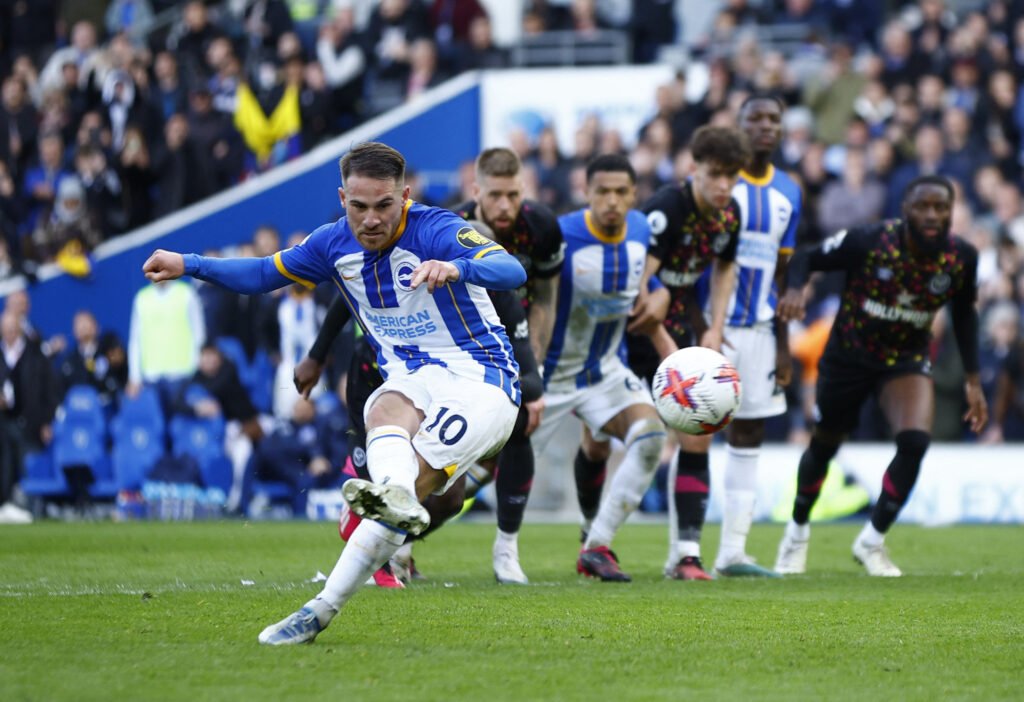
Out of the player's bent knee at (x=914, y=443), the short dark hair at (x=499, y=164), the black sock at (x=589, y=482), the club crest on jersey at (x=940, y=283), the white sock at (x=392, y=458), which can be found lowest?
the black sock at (x=589, y=482)

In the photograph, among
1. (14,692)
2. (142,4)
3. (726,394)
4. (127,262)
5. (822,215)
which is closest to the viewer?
(14,692)

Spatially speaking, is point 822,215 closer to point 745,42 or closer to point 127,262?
point 745,42

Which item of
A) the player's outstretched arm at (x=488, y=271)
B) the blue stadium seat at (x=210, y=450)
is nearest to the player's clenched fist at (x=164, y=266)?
the player's outstretched arm at (x=488, y=271)

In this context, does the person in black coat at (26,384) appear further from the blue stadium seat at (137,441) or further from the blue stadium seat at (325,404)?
the blue stadium seat at (325,404)

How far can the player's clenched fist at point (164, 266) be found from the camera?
695cm

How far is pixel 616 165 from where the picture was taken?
392 inches

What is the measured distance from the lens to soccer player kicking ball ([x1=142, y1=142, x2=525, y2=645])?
674 cm

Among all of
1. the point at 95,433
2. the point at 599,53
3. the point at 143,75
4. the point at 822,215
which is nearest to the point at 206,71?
the point at 143,75

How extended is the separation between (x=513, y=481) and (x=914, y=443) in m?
2.49

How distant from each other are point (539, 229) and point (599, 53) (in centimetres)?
1366

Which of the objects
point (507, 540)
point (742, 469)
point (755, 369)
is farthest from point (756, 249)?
point (507, 540)

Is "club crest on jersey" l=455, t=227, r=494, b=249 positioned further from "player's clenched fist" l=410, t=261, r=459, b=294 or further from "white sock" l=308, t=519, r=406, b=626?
"white sock" l=308, t=519, r=406, b=626

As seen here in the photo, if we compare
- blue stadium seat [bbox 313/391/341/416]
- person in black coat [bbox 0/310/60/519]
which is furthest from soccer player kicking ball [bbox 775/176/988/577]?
person in black coat [bbox 0/310/60/519]

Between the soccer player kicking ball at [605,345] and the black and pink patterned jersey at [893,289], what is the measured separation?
1127 millimetres
